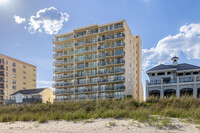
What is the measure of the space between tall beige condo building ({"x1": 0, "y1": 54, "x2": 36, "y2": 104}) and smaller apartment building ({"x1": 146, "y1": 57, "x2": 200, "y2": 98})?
1992 inches

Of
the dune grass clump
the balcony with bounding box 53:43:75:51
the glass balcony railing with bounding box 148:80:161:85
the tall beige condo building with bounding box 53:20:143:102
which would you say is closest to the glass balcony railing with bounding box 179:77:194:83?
the glass balcony railing with bounding box 148:80:161:85


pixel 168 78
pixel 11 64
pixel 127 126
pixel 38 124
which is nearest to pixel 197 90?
pixel 168 78

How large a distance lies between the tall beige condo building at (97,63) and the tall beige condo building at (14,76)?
24.8 meters

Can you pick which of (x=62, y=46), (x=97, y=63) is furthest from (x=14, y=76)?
(x=97, y=63)

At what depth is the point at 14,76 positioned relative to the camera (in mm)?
67562

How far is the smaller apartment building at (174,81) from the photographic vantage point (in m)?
32.8

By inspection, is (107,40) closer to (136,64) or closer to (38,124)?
(136,64)

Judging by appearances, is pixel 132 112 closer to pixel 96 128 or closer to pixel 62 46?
pixel 96 128

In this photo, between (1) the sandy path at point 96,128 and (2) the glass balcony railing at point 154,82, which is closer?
(1) the sandy path at point 96,128

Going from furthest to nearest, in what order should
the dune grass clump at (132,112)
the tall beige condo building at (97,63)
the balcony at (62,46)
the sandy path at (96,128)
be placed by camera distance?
the balcony at (62,46)
the tall beige condo building at (97,63)
the dune grass clump at (132,112)
the sandy path at (96,128)

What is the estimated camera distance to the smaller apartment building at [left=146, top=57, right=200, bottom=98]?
3281cm

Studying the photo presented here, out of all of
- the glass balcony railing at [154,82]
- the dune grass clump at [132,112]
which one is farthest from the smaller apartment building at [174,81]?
the dune grass clump at [132,112]

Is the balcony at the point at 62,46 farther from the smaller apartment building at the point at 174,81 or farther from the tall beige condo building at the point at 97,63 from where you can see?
the smaller apartment building at the point at 174,81

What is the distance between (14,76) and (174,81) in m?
60.0
